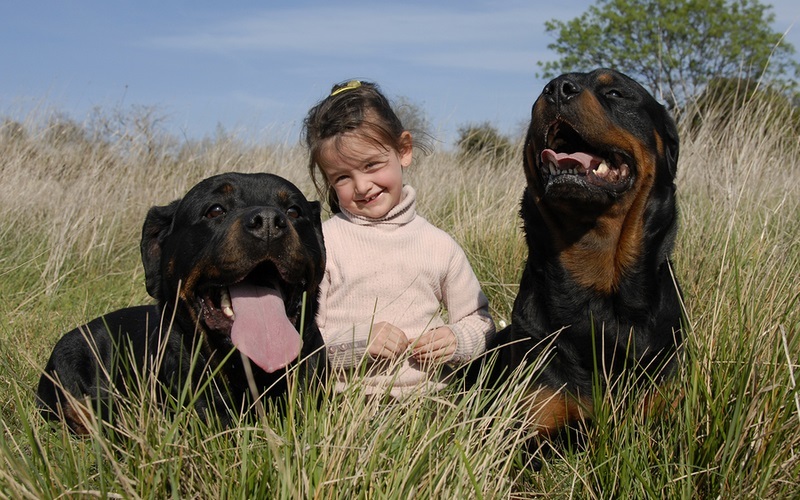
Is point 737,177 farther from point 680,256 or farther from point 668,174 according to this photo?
point 668,174

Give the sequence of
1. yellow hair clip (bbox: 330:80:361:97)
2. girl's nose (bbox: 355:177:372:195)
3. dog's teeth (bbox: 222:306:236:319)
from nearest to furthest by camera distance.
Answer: dog's teeth (bbox: 222:306:236:319) → girl's nose (bbox: 355:177:372:195) → yellow hair clip (bbox: 330:80:361:97)

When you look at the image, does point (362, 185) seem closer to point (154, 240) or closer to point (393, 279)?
point (393, 279)

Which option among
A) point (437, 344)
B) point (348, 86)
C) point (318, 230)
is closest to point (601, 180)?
point (437, 344)

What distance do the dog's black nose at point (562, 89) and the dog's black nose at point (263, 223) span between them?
1102 mm

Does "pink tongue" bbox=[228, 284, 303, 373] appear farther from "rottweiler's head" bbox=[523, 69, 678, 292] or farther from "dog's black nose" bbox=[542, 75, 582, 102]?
"dog's black nose" bbox=[542, 75, 582, 102]

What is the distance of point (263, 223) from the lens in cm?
275

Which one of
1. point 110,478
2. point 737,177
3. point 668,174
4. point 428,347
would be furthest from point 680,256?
point 110,478

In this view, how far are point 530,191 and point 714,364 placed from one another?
3.38 ft

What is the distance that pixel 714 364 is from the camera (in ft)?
7.98

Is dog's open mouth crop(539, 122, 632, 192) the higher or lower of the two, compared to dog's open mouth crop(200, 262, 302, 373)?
higher

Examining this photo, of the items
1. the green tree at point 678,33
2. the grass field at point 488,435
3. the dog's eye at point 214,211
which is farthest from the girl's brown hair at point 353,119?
the green tree at point 678,33

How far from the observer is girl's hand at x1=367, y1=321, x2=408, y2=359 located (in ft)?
10.7

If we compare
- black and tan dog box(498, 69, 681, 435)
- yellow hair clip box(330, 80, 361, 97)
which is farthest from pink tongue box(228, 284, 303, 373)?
yellow hair clip box(330, 80, 361, 97)

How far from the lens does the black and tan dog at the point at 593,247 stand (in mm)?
2822
